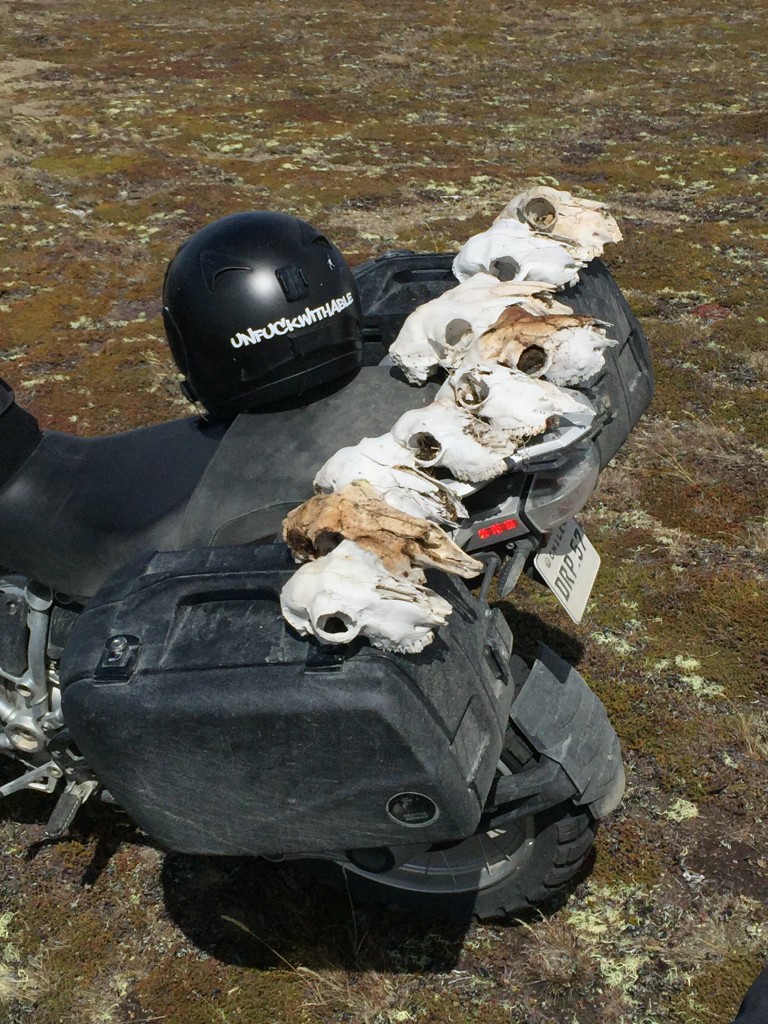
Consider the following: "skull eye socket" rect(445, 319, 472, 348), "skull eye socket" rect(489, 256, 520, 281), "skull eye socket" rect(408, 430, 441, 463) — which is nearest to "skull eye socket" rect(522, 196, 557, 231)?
"skull eye socket" rect(489, 256, 520, 281)

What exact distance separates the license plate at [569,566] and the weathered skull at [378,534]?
28.6 inches

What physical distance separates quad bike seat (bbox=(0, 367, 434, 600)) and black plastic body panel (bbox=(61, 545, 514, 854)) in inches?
13.2

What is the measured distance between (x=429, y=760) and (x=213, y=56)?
57.4 feet

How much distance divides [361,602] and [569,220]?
5.57ft

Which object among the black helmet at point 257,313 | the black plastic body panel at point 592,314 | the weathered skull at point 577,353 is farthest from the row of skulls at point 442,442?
the black helmet at point 257,313

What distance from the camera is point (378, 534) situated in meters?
2.23

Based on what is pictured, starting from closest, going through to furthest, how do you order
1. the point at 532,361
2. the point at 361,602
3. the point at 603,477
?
1. the point at 361,602
2. the point at 532,361
3. the point at 603,477

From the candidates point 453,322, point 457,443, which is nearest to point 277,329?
point 453,322

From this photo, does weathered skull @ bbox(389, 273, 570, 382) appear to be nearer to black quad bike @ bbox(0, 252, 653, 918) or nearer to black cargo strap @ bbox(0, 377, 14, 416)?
black quad bike @ bbox(0, 252, 653, 918)

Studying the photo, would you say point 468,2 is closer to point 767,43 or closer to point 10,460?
point 767,43

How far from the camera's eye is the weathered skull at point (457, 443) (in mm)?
2457

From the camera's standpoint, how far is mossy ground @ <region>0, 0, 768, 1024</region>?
326 cm

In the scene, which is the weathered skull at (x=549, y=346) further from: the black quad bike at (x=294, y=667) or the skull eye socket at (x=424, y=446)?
the skull eye socket at (x=424, y=446)

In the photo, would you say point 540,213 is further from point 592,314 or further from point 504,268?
point 592,314
